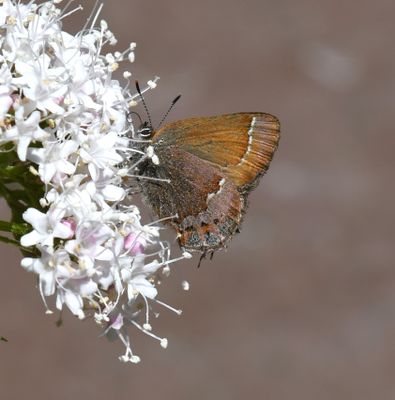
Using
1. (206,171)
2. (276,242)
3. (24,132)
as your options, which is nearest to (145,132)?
(206,171)

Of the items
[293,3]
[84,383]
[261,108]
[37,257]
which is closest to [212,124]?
[37,257]

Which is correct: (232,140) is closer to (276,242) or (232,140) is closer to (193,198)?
(193,198)

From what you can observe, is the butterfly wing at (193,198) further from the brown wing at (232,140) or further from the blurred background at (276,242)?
the blurred background at (276,242)

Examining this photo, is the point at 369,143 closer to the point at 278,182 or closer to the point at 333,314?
the point at 278,182

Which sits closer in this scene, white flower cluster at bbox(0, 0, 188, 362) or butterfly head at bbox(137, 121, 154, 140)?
white flower cluster at bbox(0, 0, 188, 362)

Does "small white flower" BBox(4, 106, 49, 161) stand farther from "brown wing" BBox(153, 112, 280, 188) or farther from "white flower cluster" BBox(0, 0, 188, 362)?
"brown wing" BBox(153, 112, 280, 188)

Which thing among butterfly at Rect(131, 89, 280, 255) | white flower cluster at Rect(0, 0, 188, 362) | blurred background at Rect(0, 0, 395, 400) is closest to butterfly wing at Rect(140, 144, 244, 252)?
butterfly at Rect(131, 89, 280, 255)

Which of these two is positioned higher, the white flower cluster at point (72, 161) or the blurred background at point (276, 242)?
the white flower cluster at point (72, 161)

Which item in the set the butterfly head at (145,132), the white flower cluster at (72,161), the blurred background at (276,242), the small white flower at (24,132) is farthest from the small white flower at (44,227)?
the blurred background at (276,242)
